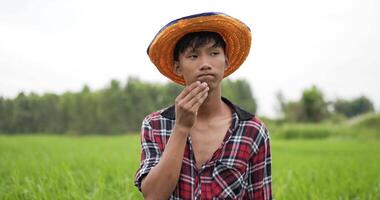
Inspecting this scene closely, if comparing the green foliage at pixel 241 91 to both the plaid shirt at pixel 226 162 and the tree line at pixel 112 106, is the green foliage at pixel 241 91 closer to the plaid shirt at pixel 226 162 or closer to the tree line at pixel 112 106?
the tree line at pixel 112 106

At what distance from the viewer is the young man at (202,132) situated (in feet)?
4.88

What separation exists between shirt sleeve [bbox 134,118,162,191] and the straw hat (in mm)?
276

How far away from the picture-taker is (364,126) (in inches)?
988

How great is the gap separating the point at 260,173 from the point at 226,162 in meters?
0.17

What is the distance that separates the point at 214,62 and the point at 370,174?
12.8 feet

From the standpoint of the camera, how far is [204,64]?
156 centimetres

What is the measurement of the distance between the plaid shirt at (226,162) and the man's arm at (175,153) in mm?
84

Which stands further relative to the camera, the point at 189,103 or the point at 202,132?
the point at 202,132

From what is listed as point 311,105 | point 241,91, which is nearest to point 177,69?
point 241,91

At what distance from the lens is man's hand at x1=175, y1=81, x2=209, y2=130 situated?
147 cm

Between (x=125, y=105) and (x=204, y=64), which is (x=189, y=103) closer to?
(x=204, y=64)

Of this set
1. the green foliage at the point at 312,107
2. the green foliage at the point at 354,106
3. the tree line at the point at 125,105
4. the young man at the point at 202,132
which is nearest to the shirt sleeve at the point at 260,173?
the young man at the point at 202,132

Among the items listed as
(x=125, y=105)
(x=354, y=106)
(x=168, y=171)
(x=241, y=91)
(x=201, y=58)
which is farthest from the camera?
(x=354, y=106)

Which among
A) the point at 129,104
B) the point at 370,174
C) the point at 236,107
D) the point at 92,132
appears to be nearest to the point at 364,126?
the point at 129,104
